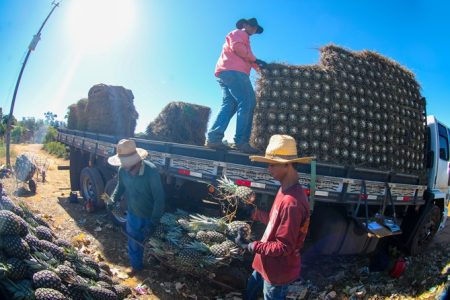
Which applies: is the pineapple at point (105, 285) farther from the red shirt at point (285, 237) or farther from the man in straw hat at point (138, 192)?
the red shirt at point (285, 237)

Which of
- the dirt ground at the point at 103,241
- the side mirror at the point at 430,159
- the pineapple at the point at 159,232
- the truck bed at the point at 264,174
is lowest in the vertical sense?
the dirt ground at the point at 103,241

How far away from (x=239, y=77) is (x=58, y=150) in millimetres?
23440

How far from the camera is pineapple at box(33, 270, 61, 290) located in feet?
9.17

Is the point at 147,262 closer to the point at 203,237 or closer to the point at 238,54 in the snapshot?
the point at 203,237

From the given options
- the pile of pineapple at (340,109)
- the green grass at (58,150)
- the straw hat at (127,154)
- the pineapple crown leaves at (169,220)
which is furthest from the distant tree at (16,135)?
the pile of pineapple at (340,109)

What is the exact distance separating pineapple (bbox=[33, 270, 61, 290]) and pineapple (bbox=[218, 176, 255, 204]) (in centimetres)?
196

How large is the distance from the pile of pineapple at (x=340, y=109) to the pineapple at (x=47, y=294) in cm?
305

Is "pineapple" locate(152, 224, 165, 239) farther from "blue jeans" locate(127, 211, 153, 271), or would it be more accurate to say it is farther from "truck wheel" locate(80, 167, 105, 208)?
"truck wheel" locate(80, 167, 105, 208)

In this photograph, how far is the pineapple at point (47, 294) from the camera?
2.65 m

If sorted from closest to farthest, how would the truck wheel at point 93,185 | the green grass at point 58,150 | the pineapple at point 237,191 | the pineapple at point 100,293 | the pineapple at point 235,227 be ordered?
the pineapple at point 100,293 < the pineapple at point 237,191 < the pineapple at point 235,227 < the truck wheel at point 93,185 < the green grass at point 58,150

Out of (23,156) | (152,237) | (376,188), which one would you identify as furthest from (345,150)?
(23,156)

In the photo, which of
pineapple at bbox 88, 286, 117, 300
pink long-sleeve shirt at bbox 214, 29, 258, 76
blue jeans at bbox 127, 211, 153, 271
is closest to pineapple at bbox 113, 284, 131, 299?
pineapple at bbox 88, 286, 117, 300

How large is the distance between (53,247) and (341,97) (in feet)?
14.8

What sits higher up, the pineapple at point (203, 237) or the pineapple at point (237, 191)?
the pineapple at point (237, 191)
